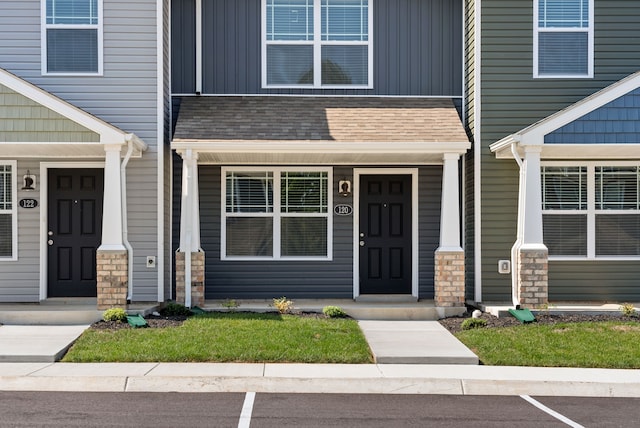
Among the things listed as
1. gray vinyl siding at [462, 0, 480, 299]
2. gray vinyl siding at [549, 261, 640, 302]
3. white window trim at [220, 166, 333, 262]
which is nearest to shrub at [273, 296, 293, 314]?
white window trim at [220, 166, 333, 262]

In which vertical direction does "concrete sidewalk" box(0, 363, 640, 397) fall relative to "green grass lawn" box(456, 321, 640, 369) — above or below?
below

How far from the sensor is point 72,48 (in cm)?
1197

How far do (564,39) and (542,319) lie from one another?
16.4ft

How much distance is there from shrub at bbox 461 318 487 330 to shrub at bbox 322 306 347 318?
1942 millimetres

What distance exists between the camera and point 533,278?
1097 cm

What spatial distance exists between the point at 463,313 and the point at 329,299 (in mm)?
2562

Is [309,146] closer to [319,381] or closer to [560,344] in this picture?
[319,381]

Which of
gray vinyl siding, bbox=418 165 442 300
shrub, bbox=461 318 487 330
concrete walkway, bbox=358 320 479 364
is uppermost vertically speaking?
gray vinyl siding, bbox=418 165 442 300

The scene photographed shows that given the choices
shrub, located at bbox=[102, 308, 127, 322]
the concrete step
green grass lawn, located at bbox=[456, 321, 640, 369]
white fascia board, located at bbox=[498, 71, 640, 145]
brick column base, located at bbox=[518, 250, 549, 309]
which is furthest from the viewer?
brick column base, located at bbox=[518, 250, 549, 309]

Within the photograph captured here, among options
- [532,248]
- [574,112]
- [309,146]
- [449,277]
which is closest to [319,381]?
[449,277]

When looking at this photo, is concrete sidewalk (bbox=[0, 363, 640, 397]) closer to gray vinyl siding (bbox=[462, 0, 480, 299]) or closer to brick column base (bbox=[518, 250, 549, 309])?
brick column base (bbox=[518, 250, 549, 309])

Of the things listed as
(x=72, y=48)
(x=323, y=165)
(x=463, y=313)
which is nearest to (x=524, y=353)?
(x=463, y=313)

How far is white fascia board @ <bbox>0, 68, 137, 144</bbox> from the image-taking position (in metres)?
10.5

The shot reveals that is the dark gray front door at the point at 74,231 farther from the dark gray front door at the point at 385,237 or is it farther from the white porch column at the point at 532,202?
the white porch column at the point at 532,202
